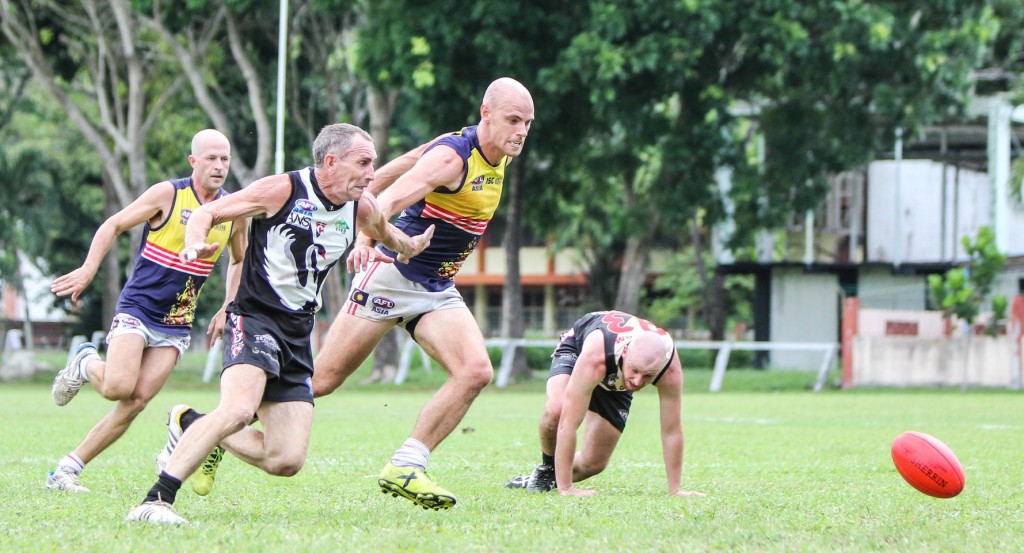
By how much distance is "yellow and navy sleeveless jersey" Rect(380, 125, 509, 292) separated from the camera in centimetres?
757

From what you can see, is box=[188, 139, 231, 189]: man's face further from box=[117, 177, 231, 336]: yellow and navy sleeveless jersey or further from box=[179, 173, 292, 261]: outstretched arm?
box=[179, 173, 292, 261]: outstretched arm

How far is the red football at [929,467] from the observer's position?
7.16m

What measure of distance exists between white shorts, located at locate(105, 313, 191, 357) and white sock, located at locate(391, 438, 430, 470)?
7.10ft

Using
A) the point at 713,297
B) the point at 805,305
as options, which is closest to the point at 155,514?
the point at 805,305

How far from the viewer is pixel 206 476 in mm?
7117

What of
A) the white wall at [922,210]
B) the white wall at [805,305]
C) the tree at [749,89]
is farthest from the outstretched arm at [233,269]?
the white wall at [805,305]

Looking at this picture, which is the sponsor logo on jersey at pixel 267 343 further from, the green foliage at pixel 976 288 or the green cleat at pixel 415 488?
the green foliage at pixel 976 288

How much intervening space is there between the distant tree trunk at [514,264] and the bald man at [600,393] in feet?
61.9

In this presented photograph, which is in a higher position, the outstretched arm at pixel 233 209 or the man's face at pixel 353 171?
the man's face at pixel 353 171

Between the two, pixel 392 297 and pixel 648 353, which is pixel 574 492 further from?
pixel 392 297

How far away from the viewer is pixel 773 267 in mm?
36125

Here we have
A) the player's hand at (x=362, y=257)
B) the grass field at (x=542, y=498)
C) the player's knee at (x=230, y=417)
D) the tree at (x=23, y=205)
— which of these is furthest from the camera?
the tree at (x=23, y=205)

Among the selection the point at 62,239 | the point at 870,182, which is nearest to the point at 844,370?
the point at 870,182

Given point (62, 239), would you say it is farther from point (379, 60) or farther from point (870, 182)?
point (870, 182)
